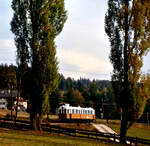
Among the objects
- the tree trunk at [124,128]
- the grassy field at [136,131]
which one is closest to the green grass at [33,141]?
the tree trunk at [124,128]

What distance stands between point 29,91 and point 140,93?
10.3m

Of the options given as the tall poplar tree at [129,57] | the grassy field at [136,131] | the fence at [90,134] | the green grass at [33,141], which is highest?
the tall poplar tree at [129,57]

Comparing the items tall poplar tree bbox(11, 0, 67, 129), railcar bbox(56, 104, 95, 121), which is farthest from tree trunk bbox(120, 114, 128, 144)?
railcar bbox(56, 104, 95, 121)

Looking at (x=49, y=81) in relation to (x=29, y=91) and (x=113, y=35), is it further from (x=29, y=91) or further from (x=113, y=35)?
(x=113, y=35)

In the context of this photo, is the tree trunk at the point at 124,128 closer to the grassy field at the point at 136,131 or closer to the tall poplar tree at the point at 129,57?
the tall poplar tree at the point at 129,57

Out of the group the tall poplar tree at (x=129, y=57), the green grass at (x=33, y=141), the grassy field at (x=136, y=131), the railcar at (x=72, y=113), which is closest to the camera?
the green grass at (x=33, y=141)

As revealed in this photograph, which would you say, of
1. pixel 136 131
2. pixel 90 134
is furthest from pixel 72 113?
pixel 90 134

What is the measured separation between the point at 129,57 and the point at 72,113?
26039 mm

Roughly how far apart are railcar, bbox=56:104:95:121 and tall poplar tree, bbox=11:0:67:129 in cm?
2139

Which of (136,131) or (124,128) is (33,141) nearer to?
(124,128)

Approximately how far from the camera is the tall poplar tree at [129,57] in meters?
21.6

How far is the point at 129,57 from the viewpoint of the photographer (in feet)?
72.5

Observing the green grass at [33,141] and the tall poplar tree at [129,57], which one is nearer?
the green grass at [33,141]

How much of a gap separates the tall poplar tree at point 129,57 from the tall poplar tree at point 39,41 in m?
5.67
